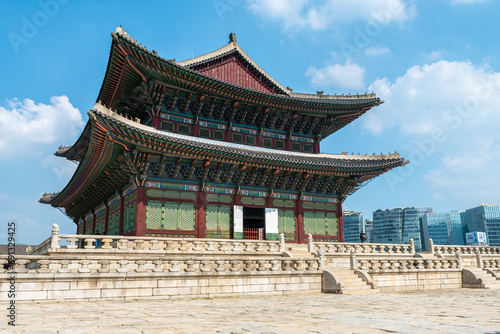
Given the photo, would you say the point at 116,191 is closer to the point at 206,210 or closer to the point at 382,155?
the point at 206,210

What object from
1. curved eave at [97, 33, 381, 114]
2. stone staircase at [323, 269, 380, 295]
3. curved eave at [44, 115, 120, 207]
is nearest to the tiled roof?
curved eave at [44, 115, 120, 207]

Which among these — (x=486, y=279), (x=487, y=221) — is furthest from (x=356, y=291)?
(x=487, y=221)

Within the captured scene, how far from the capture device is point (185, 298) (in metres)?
14.5

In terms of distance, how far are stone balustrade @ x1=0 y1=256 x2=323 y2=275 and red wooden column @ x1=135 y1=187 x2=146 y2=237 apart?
5.00 metres

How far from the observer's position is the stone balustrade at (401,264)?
62.7 feet

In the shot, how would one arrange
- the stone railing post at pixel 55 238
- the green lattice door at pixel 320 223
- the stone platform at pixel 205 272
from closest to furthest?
1. the stone platform at pixel 205 272
2. the stone railing post at pixel 55 238
3. the green lattice door at pixel 320 223

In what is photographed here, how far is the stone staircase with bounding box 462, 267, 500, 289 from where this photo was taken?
Result: 68.1 ft

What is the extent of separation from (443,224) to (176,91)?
567ft

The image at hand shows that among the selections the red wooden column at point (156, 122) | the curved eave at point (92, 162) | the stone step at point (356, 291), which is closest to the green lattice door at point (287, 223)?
the stone step at point (356, 291)

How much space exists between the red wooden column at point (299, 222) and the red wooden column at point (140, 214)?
395 inches

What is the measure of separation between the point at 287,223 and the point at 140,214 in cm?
959

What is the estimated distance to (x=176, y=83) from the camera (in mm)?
23203

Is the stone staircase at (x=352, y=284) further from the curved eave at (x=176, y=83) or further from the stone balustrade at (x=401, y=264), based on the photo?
the curved eave at (x=176, y=83)

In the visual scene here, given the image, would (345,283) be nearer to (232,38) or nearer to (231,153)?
(231,153)
